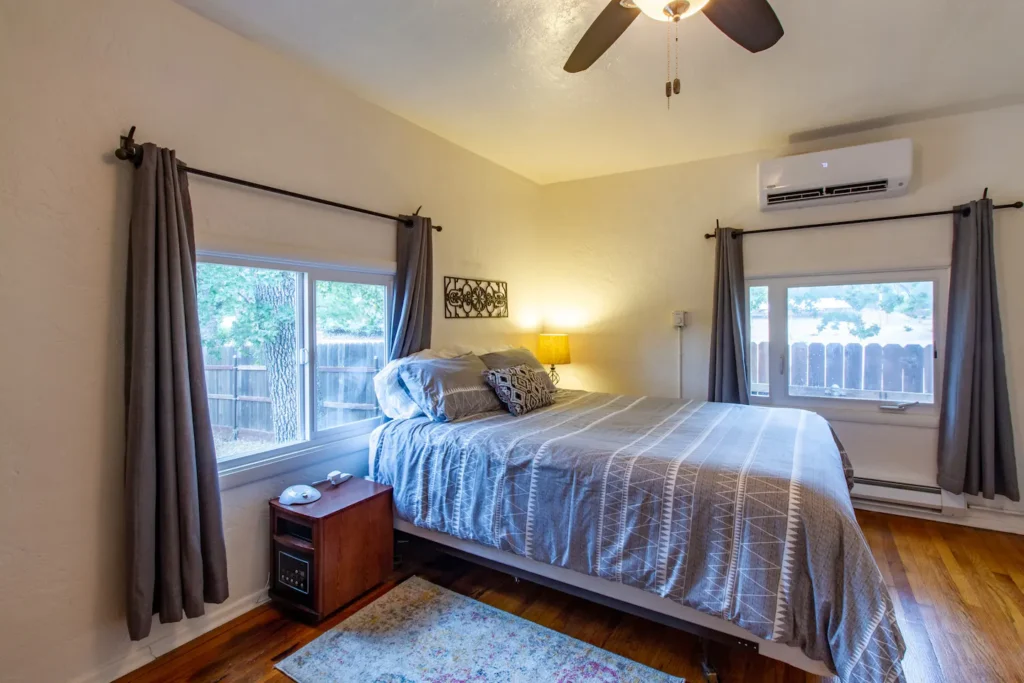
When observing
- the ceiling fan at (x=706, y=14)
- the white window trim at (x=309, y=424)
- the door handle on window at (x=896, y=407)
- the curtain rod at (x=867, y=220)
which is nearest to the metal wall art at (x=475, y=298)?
the white window trim at (x=309, y=424)

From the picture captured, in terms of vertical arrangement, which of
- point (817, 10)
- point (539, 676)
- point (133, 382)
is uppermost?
point (817, 10)

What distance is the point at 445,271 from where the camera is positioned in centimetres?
332

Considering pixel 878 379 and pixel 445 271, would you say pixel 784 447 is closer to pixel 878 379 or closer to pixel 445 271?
pixel 878 379

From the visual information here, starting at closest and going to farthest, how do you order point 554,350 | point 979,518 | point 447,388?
1. point 447,388
2. point 979,518
3. point 554,350

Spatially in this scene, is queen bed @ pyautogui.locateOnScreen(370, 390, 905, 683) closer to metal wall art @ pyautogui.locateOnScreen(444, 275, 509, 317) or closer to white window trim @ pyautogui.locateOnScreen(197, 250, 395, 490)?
white window trim @ pyautogui.locateOnScreen(197, 250, 395, 490)

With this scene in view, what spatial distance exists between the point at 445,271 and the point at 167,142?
5.67ft

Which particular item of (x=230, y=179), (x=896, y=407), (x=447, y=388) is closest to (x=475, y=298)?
(x=447, y=388)

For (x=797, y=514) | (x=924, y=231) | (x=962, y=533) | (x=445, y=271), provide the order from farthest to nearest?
1. (x=445, y=271)
2. (x=924, y=231)
3. (x=962, y=533)
4. (x=797, y=514)

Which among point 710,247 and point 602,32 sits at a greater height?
point 602,32

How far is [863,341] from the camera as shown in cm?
326

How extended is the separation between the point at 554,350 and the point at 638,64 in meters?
2.29

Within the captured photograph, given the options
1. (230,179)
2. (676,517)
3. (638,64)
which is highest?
(638,64)

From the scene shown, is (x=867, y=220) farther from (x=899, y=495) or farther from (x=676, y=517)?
(x=676, y=517)

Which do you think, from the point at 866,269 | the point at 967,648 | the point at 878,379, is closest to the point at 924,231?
the point at 866,269
